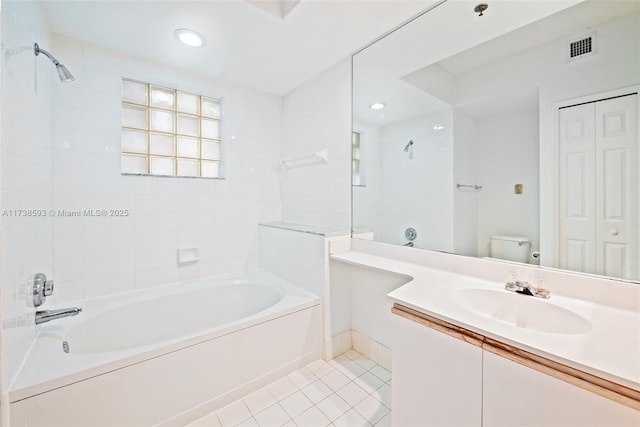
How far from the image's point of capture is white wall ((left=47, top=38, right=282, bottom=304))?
1735mm

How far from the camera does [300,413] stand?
1422mm

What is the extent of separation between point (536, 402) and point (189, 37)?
248cm

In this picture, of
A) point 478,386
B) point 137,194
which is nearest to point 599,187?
point 478,386

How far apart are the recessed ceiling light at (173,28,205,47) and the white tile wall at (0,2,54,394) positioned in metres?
0.67

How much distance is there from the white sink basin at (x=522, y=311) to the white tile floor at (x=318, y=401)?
786 mm

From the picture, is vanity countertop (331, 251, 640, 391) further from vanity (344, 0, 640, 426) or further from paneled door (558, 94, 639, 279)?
paneled door (558, 94, 639, 279)

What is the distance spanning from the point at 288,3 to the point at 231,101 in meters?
1.12

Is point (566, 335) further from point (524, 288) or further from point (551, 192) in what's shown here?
point (551, 192)

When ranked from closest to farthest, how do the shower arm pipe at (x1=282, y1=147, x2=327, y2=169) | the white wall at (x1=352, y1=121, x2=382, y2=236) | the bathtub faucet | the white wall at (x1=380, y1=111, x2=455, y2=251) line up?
the bathtub faucet → the white wall at (x1=380, y1=111, x2=455, y2=251) → the white wall at (x1=352, y1=121, x2=382, y2=236) → the shower arm pipe at (x1=282, y1=147, x2=327, y2=169)

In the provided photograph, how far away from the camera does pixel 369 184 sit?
6.51 feet

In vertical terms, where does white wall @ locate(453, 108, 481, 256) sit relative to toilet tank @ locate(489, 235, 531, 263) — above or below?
above

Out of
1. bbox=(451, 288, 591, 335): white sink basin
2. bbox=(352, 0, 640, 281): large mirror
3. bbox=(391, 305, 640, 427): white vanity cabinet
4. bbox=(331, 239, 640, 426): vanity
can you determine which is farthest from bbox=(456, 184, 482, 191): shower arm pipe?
bbox=(391, 305, 640, 427): white vanity cabinet

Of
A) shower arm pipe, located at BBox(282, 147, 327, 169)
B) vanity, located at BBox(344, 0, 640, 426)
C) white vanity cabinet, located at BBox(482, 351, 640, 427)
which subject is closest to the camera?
white vanity cabinet, located at BBox(482, 351, 640, 427)

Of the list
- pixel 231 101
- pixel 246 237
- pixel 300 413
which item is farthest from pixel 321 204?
pixel 300 413
